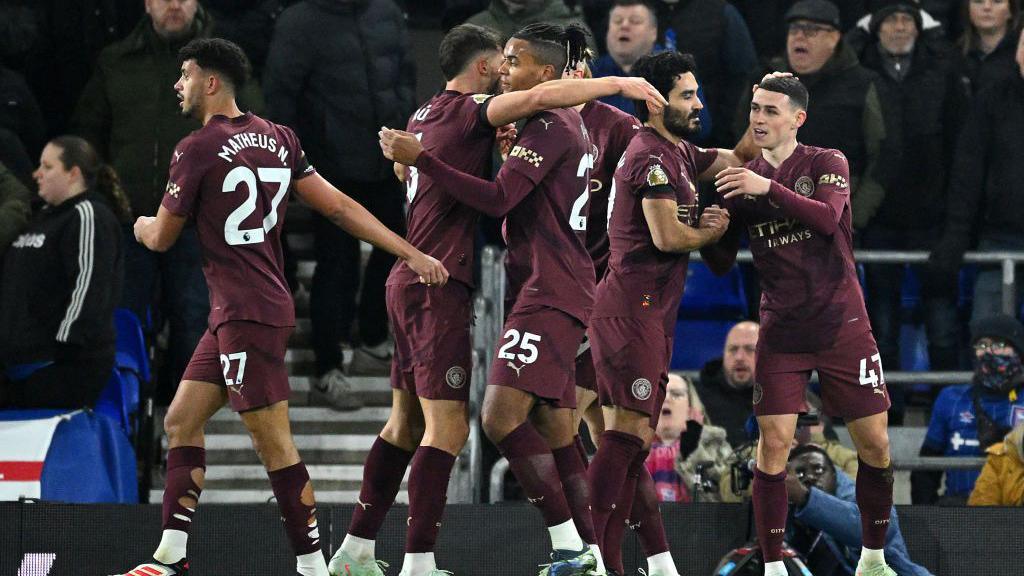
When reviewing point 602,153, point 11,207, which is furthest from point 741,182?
point 11,207

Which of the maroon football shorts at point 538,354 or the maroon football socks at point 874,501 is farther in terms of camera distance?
the maroon football socks at point 874,501

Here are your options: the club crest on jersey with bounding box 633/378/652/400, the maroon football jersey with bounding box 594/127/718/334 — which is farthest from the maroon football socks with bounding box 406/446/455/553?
the maroon football jersey with bounding box 594/127/718/334

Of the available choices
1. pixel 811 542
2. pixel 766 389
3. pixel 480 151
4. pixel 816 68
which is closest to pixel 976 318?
pixel 816 68

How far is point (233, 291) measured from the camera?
280 inches

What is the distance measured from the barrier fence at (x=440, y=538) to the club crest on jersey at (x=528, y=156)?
2.07m

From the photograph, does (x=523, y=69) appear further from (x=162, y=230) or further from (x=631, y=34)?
(x=631, y=34)

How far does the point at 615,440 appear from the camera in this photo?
7.53 meters

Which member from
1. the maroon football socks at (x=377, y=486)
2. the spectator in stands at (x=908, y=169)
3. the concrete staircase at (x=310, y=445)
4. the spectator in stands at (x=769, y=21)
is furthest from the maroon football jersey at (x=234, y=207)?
the spectator in stands at (x=769, y=21)

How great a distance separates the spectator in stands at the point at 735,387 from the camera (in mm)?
10109

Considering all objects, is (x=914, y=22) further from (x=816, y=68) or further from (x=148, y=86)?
(x=148, y=86)

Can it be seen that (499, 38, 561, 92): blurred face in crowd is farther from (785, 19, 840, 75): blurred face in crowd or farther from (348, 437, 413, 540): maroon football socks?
(785, 19, 840, 75): blurred face in crowd

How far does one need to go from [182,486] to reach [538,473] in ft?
4.69

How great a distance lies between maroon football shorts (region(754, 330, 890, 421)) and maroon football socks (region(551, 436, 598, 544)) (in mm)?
968

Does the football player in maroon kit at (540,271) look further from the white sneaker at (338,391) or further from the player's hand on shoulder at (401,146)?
the white sneaker at (338,391)
